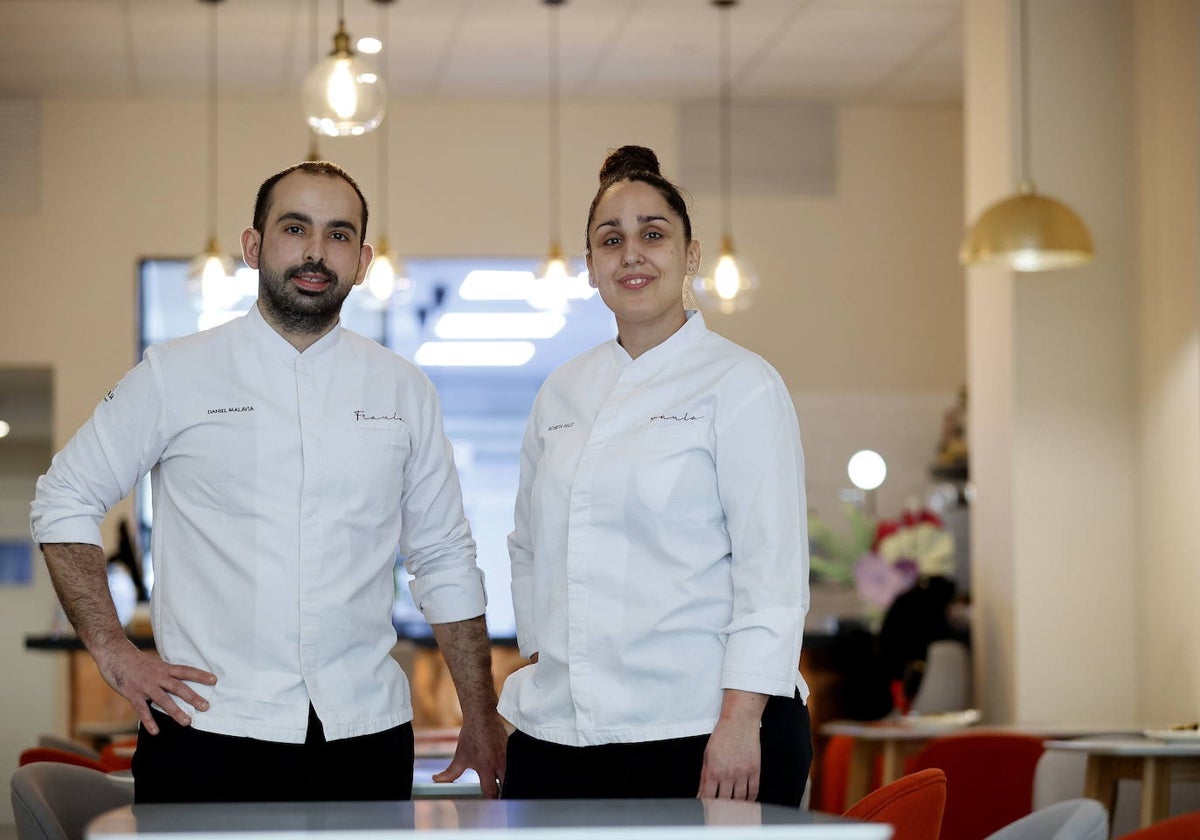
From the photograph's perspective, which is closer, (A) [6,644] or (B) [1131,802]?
(B) [1131,802]

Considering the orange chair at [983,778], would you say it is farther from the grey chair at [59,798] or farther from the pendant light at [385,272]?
the pendant light at [385,272]

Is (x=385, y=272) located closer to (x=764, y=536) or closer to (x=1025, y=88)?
(x=1025, y=88)

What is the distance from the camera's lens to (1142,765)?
4406mm

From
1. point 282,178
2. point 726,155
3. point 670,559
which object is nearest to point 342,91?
point 282,178

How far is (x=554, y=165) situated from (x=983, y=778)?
213 inches

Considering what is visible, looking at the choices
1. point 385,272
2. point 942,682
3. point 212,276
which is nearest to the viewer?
point 942,682

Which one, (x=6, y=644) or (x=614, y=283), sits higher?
(x=614, y=283)

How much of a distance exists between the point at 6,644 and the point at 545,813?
300 inches

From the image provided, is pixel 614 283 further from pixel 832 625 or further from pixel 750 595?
pixel 832 625

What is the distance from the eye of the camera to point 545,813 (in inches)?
68.9

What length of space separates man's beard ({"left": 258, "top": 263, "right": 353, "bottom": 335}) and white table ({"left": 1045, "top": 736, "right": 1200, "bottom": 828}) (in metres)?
2.39

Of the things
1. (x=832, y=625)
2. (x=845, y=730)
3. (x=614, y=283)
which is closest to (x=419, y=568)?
(x=614, y=283)

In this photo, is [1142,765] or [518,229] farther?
[518,229]

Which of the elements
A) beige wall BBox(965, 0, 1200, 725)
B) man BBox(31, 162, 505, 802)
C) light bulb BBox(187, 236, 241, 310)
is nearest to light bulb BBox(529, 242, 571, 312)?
light bulb BBox(187, 236, 241, 310)
